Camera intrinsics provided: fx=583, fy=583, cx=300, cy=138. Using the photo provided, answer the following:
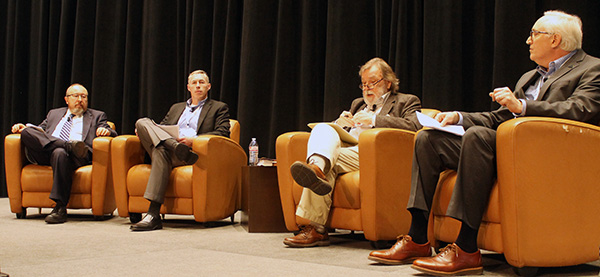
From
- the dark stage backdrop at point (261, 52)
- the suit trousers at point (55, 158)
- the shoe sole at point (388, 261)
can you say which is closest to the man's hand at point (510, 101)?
the shoe sole at point (388, 261)

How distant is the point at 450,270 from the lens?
6.53 feet

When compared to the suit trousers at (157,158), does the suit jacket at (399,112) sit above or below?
above

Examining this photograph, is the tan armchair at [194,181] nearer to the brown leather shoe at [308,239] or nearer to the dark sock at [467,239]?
the brown leather shoe at [308,239]

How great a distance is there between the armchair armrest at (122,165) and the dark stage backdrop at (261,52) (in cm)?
117

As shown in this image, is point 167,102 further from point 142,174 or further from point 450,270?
point 450,270

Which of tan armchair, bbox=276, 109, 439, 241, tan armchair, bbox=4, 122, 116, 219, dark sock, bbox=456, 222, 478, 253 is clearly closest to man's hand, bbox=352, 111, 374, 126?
tan armchair, bbox=276, 109, 439, 241

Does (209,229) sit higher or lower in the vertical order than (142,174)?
lower

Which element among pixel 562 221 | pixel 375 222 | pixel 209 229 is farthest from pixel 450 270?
pixel 209 229

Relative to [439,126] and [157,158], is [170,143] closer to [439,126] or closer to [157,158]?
[157,158]

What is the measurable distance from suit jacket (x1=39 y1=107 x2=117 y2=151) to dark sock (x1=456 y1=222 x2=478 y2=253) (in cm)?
290

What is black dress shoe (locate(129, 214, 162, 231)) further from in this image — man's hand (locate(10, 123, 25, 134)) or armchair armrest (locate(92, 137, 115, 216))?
man's hand (locate(10, 123, 25, 134))

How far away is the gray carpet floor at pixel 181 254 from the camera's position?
210 cm

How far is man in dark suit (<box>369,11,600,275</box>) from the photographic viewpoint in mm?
2041

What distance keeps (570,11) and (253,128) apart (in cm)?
249
